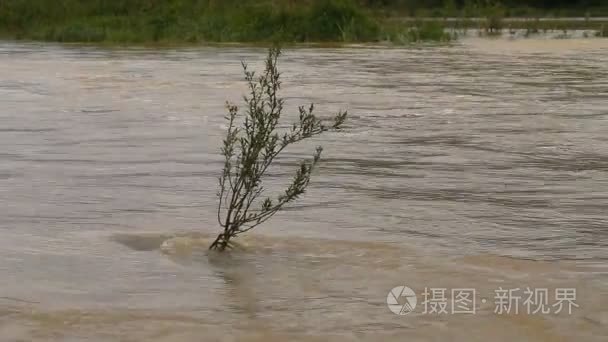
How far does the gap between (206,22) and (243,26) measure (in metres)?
1.14

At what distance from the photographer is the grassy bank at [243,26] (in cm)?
3075

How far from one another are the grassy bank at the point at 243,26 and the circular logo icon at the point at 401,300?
25166 millimetres

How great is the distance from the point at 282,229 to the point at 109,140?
3.97m

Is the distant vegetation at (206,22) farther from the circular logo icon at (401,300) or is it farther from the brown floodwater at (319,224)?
the circular logo icon at (401,300)

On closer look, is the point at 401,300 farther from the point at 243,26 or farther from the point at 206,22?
the point at 206,22

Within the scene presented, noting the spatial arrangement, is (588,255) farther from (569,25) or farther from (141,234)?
(569,25)

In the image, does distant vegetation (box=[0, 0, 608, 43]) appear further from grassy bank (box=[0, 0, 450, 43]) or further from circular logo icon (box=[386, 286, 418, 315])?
circular logo icon (box=[386, 286, 418, 315])

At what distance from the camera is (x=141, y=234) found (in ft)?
19.4

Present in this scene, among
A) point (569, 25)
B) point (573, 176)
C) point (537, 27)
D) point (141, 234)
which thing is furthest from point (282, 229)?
point (569, 25)

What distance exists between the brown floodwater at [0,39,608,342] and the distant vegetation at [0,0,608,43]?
57.4ft

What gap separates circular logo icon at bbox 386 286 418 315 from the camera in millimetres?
4516

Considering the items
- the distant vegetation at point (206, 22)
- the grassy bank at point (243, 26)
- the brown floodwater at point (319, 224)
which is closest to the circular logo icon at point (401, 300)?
the brown floodwater at point (319, 224)

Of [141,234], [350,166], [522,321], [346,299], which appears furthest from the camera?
[350,166]

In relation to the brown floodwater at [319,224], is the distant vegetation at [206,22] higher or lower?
lower
